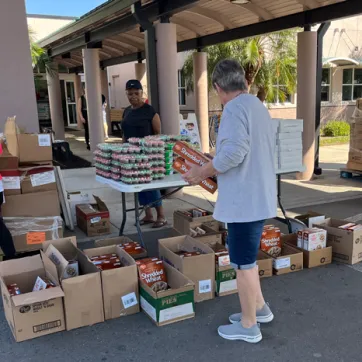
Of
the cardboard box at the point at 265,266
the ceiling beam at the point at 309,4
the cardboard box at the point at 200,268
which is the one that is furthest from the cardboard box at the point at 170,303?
the ceiling beam at the point at 309,4

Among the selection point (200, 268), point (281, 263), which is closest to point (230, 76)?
point (200, 268)

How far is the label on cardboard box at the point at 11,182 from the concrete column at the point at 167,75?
2880mm

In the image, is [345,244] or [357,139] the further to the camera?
[357,139]

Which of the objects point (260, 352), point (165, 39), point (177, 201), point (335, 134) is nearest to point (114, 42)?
point (165, 39)

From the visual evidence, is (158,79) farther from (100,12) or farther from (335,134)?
(335,134)

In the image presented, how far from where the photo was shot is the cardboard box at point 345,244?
397cm

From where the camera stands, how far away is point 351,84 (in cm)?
1748

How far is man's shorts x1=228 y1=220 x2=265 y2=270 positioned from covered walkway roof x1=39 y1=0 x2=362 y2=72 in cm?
401

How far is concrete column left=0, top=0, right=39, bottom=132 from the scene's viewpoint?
512 centimetres

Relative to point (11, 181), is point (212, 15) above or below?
above

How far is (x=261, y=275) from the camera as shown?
3762mm

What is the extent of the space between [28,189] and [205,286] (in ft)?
7.24

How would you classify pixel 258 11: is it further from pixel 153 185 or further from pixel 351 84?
pixel 351 84

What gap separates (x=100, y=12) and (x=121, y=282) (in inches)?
240
